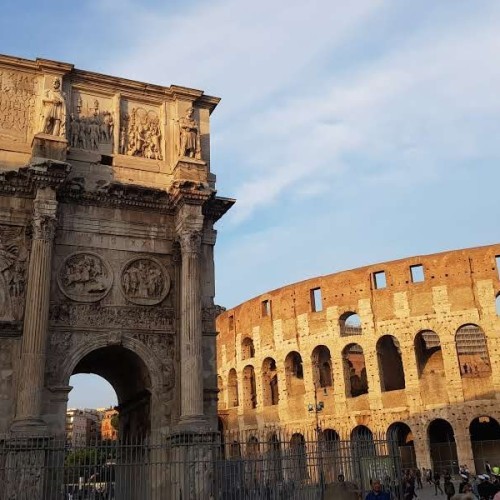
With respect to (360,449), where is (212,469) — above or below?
below

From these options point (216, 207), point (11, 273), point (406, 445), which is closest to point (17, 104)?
point (11, 273)

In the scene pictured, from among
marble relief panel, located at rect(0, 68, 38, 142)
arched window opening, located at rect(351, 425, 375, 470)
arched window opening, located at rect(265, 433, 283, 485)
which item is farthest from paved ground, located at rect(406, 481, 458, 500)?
marble relief panel, located at rect(0, 68, 38, 142)

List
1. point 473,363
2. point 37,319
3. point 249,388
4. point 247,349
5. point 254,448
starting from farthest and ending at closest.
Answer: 1. point 247,349
2. point 249,388
3. point 473,363
4. point 254,448
5. point 37,319

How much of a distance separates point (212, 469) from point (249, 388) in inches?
1034

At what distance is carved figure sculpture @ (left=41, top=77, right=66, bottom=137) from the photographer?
1380cm

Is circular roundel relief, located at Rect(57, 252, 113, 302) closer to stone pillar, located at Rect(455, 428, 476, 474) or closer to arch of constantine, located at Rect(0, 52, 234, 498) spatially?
arch of constantine, located at Rect(0, 52, 234, 498)

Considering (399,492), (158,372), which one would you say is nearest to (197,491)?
(158,372)

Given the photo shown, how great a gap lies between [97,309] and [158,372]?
1.91m

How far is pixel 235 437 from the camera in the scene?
36938 mm

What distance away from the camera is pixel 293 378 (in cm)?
3575

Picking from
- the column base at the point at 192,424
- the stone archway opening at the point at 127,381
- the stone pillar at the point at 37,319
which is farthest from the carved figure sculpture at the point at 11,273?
the column base at the point at 192,424

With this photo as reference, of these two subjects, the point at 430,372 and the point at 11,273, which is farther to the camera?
the point at 430,372

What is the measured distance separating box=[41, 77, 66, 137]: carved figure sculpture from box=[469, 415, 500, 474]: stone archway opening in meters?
24.0

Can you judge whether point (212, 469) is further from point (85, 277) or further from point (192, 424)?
point (85, 277)
